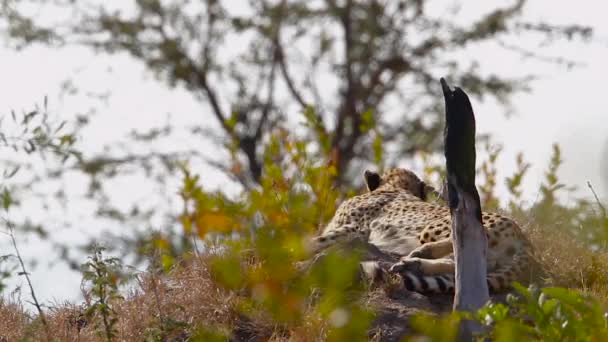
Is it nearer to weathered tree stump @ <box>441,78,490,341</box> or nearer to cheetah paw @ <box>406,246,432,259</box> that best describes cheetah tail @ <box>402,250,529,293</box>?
cheetah paw @ <box>406,246,432,259</box>

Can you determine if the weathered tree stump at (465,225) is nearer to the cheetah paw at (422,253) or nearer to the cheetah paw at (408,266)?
the cheetah paw at (408,266)

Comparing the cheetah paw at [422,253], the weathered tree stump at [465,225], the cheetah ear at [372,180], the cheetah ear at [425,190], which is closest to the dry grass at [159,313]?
the cheetah paw at [422,253]

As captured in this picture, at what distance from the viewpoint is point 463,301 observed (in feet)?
16.6

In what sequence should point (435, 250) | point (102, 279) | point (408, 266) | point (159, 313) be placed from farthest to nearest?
point (435, 250), point (408, 266), point (159, 313), point (102, 279)

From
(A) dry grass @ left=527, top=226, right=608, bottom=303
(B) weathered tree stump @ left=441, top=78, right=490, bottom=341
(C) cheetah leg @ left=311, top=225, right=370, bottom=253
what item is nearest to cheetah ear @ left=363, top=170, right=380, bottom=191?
(C) cheetah leg @ left=311, top=225, right=370, bottom=253

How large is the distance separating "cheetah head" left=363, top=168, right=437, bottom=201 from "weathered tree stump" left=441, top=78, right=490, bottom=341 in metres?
3.31

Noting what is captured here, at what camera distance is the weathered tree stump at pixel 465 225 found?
5.07 metres

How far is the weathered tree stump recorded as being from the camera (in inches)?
199

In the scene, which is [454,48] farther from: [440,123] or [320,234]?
[320,234]

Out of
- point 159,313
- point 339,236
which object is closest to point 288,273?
point 159,313

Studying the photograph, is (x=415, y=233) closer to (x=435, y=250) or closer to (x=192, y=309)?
(x=435, y=250)

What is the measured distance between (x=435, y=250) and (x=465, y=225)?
109 centimetres

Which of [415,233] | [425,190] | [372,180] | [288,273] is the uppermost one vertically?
[372,180]

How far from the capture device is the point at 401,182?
848cm
